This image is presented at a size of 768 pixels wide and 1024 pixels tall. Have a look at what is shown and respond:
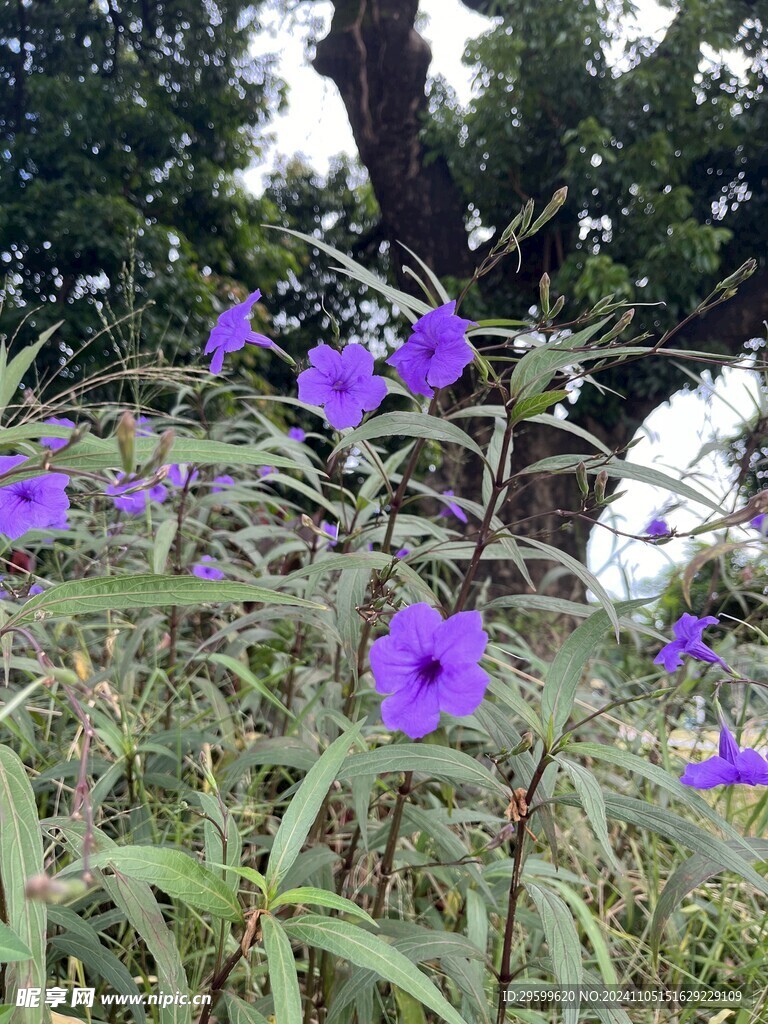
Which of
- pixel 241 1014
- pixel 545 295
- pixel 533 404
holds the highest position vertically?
pixel 545 295

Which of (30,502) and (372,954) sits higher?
(30,502)

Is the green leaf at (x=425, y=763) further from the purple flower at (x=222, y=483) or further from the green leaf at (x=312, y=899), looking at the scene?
the purple flower at (x=222, y=483)

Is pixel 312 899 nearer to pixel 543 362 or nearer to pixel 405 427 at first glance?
pixel 405 427

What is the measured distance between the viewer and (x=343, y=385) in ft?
2.94

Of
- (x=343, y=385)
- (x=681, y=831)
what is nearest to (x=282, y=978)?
(x=681, y=831)

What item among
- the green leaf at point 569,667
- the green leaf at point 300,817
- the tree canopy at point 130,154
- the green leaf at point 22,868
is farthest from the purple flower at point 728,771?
the tree canopy at point 130,154

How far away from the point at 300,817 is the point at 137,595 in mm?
277

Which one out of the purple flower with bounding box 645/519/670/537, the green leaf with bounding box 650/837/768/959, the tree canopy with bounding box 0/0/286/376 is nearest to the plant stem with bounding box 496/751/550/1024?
the green leaf with bounding box 650/837/768/959

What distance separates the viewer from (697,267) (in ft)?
15.2

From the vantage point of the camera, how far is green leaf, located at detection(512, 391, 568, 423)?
2.53 feet

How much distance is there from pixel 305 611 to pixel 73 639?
1128 mm

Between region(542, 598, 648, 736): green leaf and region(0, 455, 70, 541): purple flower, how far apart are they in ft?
2.01

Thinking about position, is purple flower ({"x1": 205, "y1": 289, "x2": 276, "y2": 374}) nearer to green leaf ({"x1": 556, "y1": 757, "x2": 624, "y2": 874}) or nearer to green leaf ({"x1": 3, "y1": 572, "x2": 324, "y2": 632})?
green leaf ({"x1": 3, "y1": 572, "x2": 324, "y2": 632})

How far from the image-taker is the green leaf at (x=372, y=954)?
0.61 metres
